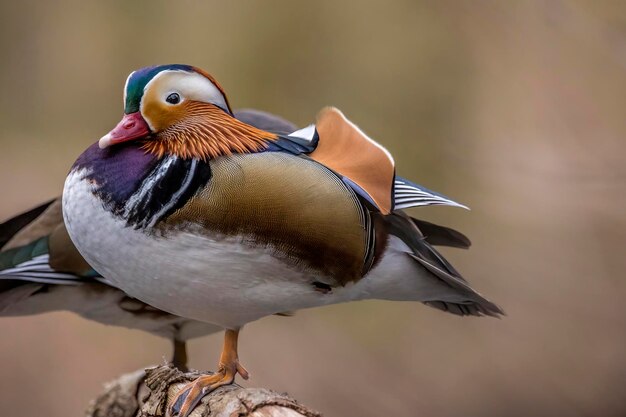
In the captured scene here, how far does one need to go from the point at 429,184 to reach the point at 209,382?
1545mm

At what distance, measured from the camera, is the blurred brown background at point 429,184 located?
2.50 meters

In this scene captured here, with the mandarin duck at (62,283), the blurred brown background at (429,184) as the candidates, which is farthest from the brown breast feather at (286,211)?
the blurred brown background at (429,184)

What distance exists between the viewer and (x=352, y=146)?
1.22 meters

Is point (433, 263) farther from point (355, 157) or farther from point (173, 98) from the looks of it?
point (173, 98)

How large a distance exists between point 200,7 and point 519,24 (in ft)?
3.05

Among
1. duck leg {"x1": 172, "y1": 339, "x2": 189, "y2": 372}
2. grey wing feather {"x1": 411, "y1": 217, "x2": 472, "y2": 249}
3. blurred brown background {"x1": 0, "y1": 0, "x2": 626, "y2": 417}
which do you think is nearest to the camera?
grey wing feather {"x1": 411, "y1": 217, "x2": 472, "y2": 249}

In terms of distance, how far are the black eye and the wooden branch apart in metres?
0.36

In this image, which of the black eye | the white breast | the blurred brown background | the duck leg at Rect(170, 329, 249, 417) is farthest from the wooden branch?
the blurred brown background

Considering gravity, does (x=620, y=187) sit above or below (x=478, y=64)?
below

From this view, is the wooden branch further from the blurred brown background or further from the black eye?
the blurred brown background

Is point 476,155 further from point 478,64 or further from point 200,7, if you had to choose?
point 200,7

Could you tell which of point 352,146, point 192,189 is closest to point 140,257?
point 192,189

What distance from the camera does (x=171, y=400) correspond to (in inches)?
50.8

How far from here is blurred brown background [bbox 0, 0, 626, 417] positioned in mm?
2504
